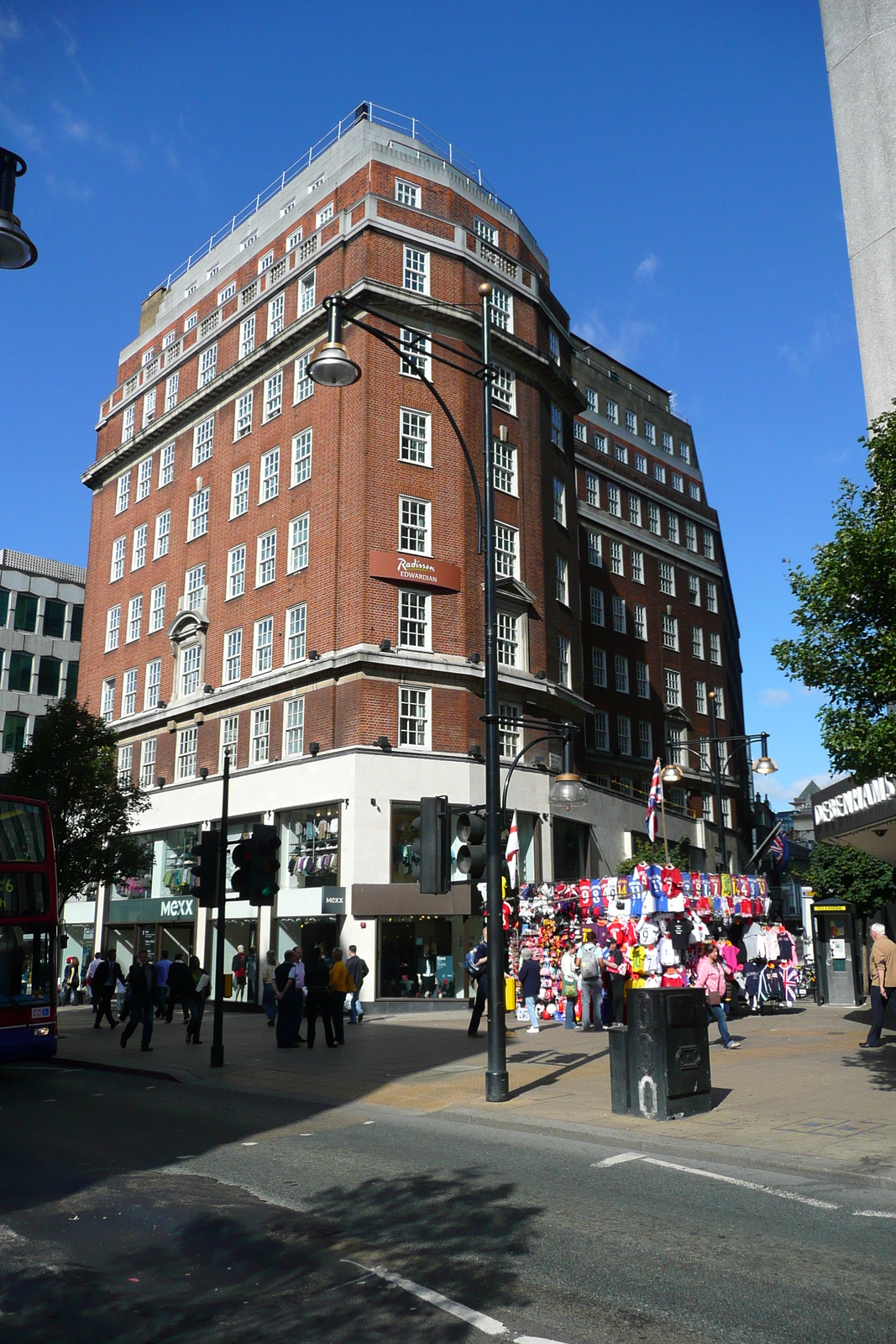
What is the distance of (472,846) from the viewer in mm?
13750

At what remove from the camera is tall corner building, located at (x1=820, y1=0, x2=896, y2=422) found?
25.0 m

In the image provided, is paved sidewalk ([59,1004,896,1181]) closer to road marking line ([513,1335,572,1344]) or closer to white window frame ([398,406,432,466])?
road marking line ([513,1335,572,1344])

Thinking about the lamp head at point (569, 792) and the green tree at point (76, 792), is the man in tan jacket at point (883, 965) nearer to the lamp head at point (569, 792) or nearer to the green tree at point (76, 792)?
the lamp head at point (569, 792)

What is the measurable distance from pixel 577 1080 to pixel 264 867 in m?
6.00

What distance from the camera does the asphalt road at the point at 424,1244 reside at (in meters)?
5.18

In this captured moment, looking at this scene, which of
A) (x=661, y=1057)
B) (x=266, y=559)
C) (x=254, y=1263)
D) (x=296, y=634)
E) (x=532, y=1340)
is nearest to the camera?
(x=532, y=1340)

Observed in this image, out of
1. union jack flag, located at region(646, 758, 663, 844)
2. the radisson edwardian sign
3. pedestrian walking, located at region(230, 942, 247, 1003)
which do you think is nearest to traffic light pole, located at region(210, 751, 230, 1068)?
union jack flag, located at region(646, 758, 663, 844)

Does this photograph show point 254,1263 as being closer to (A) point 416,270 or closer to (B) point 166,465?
(A) point 416,270

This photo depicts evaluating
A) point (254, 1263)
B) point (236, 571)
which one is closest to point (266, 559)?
point (236, 571)

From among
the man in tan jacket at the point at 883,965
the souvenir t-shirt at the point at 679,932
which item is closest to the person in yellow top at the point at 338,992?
the souvenir t-shirt at the point at 679,932

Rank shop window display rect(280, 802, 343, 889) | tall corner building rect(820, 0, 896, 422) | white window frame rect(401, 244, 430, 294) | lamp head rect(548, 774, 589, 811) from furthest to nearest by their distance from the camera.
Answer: white window frame rect(401, 244, 430, 294) → shop window display rect(280, 802, 343, 889) → tall corner building rect(820, 0, 896, 422) → lamp head rect(548, 774, 589, 811)

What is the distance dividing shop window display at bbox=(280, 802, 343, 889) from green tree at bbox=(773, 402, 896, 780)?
23024 mm

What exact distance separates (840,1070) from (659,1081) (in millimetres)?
4737

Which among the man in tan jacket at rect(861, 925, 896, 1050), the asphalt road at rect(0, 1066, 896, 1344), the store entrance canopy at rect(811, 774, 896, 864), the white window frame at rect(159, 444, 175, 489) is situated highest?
the white window frame at rect(159, 444, 175, 489)
